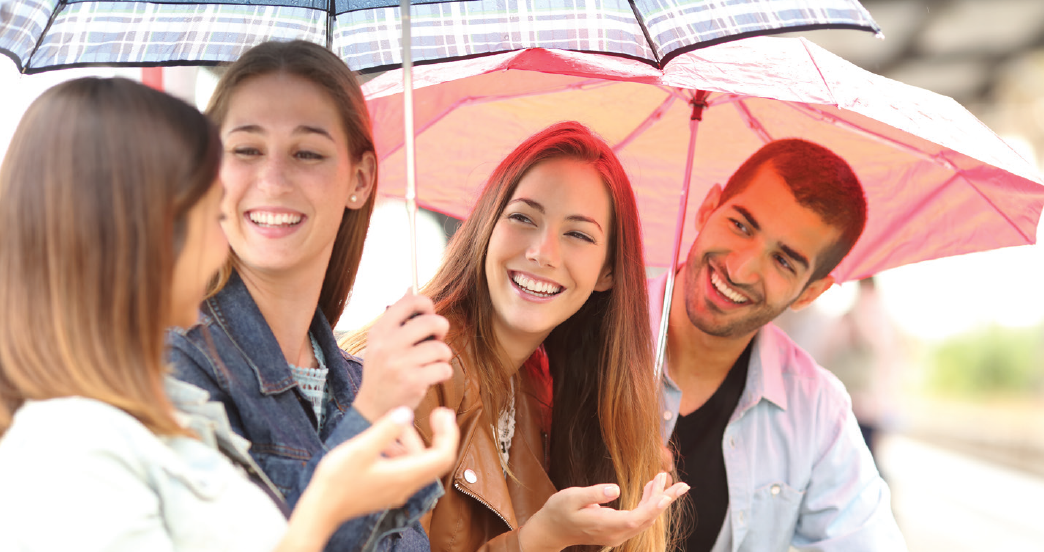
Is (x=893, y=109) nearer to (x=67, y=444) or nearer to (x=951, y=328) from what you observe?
(x=67, y=444)

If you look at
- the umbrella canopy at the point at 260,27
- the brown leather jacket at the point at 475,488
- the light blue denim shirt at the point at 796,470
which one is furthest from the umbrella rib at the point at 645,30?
the light blue denim shirt at the point at 796,470

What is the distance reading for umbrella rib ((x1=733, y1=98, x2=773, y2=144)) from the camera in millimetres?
3227

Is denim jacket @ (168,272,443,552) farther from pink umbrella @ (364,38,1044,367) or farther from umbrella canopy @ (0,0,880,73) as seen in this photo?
pink umbrella @ (364,38,1044,367)

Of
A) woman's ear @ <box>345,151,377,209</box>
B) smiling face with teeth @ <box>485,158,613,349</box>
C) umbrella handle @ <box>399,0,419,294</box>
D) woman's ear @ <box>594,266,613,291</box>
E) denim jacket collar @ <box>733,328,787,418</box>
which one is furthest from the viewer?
denim jacket collar @ <box>733,328,787,418</box>

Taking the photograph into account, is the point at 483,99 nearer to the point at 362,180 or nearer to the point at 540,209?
the point at 540,209

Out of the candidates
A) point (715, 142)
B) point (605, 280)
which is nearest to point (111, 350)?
point (605, 280)

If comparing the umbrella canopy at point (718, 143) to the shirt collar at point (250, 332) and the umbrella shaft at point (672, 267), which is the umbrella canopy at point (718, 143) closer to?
the umbrella shaft at point (672, 267)

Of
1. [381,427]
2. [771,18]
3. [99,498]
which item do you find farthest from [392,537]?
[771,18]

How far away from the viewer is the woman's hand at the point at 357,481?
1238mm

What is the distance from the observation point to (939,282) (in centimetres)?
1622

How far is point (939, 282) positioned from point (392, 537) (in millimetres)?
16311

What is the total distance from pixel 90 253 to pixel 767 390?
2387mm

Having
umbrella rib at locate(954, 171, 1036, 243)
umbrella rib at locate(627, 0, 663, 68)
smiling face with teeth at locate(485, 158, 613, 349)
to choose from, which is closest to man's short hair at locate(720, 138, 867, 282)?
umbrella rib at locate(954, 171, 1036, 243)

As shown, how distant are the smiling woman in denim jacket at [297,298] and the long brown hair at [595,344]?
1.85ft
